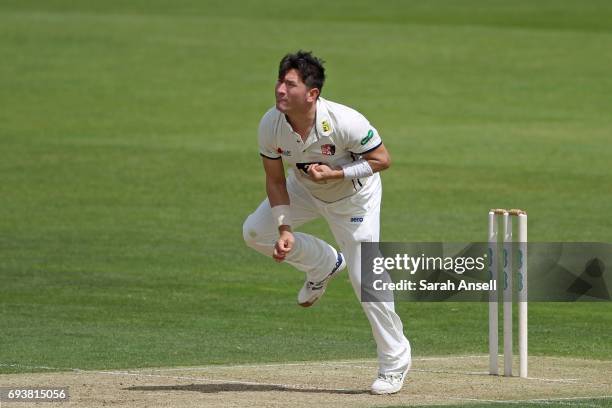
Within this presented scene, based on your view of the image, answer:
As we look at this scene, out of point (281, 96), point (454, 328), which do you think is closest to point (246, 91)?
point (454, 328)

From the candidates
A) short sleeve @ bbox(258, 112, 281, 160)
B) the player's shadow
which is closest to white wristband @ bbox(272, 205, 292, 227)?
short sleeve @ bbox(258, 112, 281, 160)

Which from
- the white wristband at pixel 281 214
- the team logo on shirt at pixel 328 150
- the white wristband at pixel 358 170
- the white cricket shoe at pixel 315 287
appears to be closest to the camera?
the white wristband at pixel 358 170

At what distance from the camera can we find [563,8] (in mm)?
61156

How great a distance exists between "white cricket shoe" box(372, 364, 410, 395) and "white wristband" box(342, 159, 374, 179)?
155 centimetres

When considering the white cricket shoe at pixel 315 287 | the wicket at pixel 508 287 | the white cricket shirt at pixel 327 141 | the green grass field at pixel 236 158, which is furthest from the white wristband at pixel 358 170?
the green grass field at pixel 236 158

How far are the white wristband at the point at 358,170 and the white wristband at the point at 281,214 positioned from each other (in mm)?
620

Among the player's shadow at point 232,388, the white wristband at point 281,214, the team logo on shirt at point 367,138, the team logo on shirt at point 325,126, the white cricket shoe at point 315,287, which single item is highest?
the team logo on shirt at point 325,126

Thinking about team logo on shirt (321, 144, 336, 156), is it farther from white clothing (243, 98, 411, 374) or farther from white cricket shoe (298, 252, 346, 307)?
white cricket shoe (298, 252, 346, 307)

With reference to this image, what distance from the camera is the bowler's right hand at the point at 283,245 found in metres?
11.1

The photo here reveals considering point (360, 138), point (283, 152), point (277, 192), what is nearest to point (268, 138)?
point (283, 152)

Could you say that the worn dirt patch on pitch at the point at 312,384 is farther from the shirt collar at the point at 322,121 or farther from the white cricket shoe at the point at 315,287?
the shirt collar at the point at 322,121

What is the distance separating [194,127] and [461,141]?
710 centimetres

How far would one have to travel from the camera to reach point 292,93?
10.7 m

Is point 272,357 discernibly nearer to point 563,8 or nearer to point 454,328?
point 454,328
